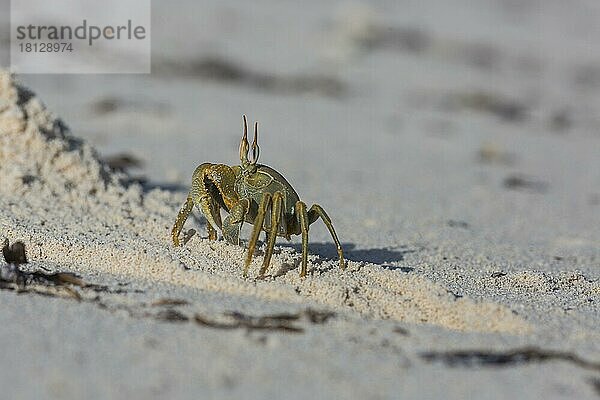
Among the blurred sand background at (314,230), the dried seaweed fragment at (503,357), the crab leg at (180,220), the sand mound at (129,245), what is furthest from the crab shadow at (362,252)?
the dried seaweed fragment at (503,357)

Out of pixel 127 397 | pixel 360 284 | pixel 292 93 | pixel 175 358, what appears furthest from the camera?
pixel 292 93

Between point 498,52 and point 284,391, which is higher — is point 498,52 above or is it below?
above

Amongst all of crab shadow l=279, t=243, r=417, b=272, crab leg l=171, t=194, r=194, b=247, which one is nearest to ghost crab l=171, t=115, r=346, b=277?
crab leg l=171, t=194, r=194, b=247

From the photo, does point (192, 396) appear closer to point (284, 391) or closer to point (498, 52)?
point (284, 391)

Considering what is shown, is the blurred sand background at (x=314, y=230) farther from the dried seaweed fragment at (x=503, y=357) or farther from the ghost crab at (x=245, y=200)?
the ghost crab at (x=245, y=200)

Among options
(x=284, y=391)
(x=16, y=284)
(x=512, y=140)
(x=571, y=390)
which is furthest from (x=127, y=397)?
(x=512, y=140)

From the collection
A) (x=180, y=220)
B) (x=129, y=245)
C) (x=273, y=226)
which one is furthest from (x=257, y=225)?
(x=129, y=245)

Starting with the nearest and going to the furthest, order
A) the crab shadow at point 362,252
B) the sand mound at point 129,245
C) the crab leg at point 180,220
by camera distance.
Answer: the sand mound at point 129,245 → the crab leg at point 180,220 → the crab shadow at point 362,252
